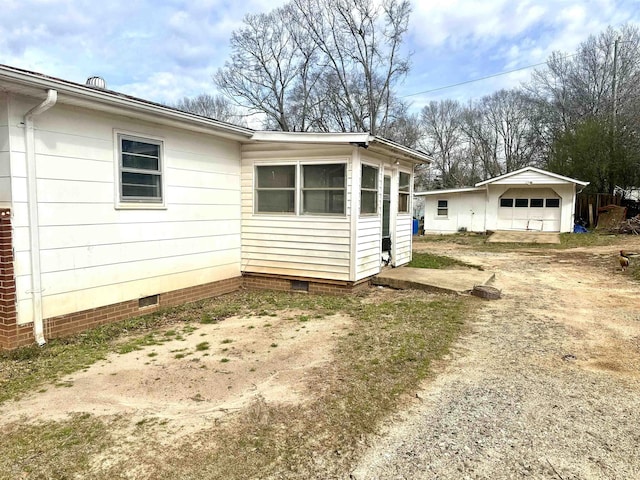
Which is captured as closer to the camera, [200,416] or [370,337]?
[200,416]

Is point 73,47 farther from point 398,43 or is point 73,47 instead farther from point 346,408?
point 398,43

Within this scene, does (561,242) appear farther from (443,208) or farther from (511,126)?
(511,126)

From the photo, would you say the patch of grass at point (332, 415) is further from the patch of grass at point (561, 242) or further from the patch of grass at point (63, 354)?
the patch of grass at point (561, 242)

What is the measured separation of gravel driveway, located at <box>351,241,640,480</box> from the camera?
2375 millimetres

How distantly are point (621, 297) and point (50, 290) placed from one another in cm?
832

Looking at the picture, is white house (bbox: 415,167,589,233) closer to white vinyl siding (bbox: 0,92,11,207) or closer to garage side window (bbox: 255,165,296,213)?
garage side window (bbox: 255,165,296,213)

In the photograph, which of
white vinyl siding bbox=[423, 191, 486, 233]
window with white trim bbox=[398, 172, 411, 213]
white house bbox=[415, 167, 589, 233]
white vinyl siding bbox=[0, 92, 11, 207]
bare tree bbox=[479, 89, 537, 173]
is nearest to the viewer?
white vinyl siding bbox=[0, 92, 11, 207]

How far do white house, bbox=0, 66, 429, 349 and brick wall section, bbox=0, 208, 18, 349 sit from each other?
13mm

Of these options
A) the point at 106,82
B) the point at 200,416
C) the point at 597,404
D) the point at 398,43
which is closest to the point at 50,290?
the point at 200,416

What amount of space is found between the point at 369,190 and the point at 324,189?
0.89 metres

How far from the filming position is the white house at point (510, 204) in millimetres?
19578

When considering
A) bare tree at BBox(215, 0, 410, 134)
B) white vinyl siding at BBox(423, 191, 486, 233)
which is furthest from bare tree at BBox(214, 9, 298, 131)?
white vinyl siding at BBox(423, 191, 486, 233)

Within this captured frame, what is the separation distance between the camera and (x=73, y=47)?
40.1 feet

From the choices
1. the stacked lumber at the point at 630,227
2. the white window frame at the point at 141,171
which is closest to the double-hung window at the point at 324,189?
the white window frame at the point at 141,171
